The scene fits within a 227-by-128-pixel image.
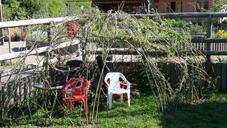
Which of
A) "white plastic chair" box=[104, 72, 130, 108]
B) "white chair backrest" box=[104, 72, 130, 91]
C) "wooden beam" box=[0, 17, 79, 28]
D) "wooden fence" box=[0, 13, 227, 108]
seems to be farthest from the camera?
"white chair backrest" box=[104, 72, 130, 91]

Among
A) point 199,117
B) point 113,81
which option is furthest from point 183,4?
point 199,117

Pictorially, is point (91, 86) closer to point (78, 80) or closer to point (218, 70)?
Answer: point (78, 80)

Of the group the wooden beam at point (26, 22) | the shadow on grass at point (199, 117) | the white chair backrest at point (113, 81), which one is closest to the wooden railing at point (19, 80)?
the wooden beam at point (26, 22)

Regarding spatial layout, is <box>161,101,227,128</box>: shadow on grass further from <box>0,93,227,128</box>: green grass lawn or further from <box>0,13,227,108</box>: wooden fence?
<box>0,13,227,108</box>: wooden fence

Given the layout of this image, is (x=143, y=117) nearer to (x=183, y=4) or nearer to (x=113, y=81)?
(x=113, y=81)

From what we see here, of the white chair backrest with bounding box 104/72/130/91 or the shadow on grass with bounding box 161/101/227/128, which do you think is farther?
the white chair backrest with bounding box 104/72/130/91

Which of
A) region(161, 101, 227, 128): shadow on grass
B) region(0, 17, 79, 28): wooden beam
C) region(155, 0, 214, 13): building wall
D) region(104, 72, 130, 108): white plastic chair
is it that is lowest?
region(161, 101, 227, 128): shadow on grass

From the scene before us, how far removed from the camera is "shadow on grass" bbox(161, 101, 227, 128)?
6.04m

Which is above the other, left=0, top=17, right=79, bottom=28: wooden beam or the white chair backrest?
left=0, top=17, right=79, bottom=28: wooden beam

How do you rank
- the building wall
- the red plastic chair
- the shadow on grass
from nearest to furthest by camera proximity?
the shadow on grass
the red plastic chair
the building wall

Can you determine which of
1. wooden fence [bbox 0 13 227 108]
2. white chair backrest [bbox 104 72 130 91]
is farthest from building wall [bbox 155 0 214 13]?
white chair backrest [bbox 104 72 130 91]

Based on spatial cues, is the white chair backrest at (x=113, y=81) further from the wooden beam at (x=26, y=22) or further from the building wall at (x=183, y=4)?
the building wall at (x=183, y=4)

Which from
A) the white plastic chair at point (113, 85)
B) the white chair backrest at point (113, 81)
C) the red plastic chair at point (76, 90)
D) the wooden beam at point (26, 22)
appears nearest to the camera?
the red plastic chair at point (76, 90)

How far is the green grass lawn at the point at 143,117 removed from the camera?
238 inches
